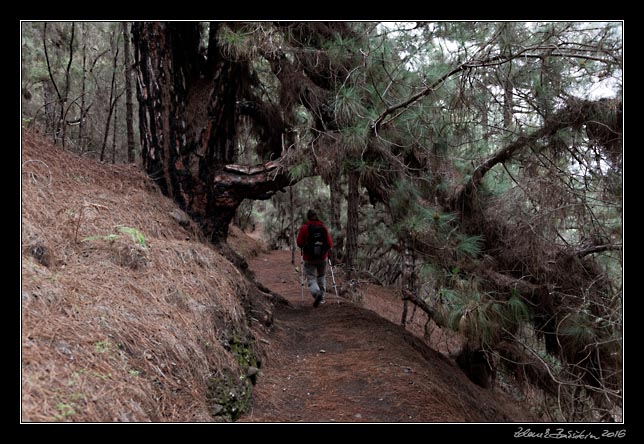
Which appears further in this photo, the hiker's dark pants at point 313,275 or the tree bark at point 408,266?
the hiker's dark pants at point 313,275

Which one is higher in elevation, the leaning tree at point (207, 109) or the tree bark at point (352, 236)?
the leaning tree at point (207, 109)

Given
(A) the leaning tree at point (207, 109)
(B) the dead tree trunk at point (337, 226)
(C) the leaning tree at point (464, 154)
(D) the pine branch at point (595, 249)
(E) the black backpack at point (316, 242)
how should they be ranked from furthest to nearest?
(B) the dead tree trunk at point (337, 226) < (E) the black backpack at point (316, 242) < (A) the leaning tree at point (207, 109) < (C) the leaning tree at point (464, 154) < (D) the pine branch at point (595, 249)

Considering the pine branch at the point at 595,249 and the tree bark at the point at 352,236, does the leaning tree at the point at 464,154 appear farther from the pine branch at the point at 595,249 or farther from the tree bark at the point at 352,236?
the tree bark at the point at 352,236

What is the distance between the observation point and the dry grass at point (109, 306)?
8.47ft

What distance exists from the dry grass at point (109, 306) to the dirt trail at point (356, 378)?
0.73 m

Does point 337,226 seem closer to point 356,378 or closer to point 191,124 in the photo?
point 191,124

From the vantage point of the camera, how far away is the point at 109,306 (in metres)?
3.37

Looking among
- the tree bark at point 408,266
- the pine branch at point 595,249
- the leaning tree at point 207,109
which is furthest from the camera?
the leaning tree at point 207,109

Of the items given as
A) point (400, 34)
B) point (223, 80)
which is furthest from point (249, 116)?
point (400, 34)

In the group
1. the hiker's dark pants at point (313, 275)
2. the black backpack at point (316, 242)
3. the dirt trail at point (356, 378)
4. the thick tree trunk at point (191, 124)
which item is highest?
the thick tree trunk at point (191, 124)

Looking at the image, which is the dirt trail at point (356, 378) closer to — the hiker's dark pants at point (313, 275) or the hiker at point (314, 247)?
the hiker's dark pants at point (313, 275)

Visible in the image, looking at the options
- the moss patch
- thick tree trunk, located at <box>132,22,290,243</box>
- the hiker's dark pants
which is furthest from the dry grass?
the hiker's dark pants

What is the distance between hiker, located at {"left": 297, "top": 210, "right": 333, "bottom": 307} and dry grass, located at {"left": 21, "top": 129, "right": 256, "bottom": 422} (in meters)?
1.88

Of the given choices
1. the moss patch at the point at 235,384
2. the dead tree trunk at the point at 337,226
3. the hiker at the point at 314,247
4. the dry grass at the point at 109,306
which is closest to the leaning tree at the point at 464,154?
the hiker at the point at 314,247
